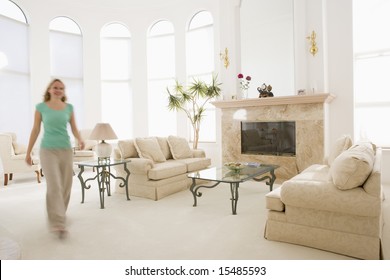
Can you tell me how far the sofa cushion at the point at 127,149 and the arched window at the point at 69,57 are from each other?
3648 mm

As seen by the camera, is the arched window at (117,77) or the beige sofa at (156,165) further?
the arched window at (117,77)

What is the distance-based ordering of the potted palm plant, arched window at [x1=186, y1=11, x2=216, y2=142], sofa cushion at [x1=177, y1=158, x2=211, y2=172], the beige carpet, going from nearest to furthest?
the beige carpet → sofa cushion at [x1=177, y1=158, x2=211, y2=172] → the potted palm plant → arched window at [x1=186, y1=11, x2=216, y2=142]

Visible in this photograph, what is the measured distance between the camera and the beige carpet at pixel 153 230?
2291 mm

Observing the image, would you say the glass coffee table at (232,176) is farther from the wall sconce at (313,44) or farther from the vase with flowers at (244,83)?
the wall sconce at (313,44)

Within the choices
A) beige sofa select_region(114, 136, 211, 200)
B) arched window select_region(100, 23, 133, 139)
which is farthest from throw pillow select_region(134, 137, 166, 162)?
arched window select_region(100, 23, 133, 139)

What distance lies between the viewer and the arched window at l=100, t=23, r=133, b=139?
26.1ft

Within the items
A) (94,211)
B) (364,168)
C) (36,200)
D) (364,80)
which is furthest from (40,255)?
(364,80)

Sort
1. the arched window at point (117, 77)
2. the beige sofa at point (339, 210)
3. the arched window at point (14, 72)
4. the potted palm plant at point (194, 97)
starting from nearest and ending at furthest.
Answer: the beige sofa at point (339, 210) < the arched window at point (14, 72) < the potted palm plant at point (194, 97) < the arched window at point (117, 77)

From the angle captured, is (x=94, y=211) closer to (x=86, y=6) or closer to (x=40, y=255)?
(x=40, y=255)

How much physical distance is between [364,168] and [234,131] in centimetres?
359

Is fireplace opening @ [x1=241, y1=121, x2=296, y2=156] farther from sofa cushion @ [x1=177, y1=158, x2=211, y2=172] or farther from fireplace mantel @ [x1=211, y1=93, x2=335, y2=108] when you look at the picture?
sofa cushion @ [x1=177, y1=158, x2=211, y2=172]

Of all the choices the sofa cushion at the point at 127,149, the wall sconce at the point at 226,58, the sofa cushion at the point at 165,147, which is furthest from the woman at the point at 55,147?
the wall sconce at the point at 226,58

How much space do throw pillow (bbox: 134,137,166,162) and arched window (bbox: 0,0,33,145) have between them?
3614 mm

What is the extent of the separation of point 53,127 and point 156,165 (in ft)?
6.85
